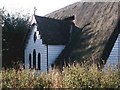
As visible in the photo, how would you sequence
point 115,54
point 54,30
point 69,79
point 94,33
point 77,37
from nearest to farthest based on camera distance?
point 69,79, point 115,54, point 94,33, point 77,37, point 54,30

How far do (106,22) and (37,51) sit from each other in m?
7.30

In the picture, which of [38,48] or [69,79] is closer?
[69,79]

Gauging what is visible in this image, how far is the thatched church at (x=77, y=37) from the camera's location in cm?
2255

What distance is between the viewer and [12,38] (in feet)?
113

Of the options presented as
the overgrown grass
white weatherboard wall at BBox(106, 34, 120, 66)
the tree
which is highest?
the tree

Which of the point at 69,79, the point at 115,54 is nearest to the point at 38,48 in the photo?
the point at 115,54

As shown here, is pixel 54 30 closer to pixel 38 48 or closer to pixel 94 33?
pixel 38 48

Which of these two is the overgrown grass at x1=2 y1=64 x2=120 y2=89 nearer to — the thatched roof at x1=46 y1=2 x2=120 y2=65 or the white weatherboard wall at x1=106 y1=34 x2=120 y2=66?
the thatched roof at x1=46 y1=2 x2=120 y2=65

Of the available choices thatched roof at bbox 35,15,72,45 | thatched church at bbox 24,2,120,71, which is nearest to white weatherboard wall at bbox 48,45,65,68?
thatched church at bbox 24,2,120,71

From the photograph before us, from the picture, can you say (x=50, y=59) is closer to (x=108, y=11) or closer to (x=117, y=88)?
(x=108, y=11)

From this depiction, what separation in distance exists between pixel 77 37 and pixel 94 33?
2716 millimetres

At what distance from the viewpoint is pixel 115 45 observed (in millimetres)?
22609

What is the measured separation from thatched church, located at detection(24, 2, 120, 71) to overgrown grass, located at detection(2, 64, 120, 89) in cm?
698

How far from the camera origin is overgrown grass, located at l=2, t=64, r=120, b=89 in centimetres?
1236
